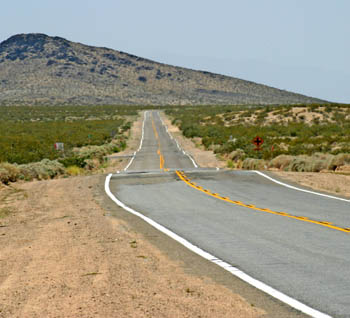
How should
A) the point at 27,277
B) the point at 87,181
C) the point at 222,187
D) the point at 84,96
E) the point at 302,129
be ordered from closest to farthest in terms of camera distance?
the point at 27,277 < the point at 222,187 < the point at 87,181 < the point at 302,129 < the point at 84,96

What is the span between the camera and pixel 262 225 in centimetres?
1194

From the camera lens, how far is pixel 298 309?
589 cm

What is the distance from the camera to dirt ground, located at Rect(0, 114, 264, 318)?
19.9 feet

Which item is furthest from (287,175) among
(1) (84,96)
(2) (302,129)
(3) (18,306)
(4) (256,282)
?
(1) (84,96)

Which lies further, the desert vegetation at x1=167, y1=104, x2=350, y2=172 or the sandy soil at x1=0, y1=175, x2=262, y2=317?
the desert vegetation at x1=167, y1=104, x2=350, y2=172

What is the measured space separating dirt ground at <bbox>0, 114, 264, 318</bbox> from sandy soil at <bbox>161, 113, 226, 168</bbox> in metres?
26.5

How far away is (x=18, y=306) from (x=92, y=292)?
945mm

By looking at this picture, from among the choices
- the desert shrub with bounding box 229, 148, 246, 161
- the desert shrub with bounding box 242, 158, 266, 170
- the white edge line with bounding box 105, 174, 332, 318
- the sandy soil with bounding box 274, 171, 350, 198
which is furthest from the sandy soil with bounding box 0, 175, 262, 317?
the desert shrub with bounding box 229, 148, 246, 161

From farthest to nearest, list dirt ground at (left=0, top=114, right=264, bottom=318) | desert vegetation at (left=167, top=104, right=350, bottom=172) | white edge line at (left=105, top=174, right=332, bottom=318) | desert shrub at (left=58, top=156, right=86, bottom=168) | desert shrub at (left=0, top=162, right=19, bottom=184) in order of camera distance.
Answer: desert shrub at (left=58, top=156, right=86, bottom=168)
desert vegetation at (left=167, top=104, right=350, bottom=172)
desert shrub at (left=0, top=162, right=19, bottom=184)
dirt ground at (left=0, top=114, right=264, bottom=318)
white edge line at (left=105, top=174, right=332, bottom=318)

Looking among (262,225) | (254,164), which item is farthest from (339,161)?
(262,225)

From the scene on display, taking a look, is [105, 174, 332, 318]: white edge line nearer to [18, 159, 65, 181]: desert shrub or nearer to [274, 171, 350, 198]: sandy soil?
[274, 171, 350, 198]: sandy soil

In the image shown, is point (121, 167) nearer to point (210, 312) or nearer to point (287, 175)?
point (287, 175)

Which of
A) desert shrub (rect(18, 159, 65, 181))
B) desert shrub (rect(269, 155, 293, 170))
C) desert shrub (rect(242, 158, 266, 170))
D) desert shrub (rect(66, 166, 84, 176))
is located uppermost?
desert shrub (rect(269, 155, 293, 170))

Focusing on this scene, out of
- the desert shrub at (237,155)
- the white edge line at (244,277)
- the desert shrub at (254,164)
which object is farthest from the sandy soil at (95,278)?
the desert shrub at (237,155)
